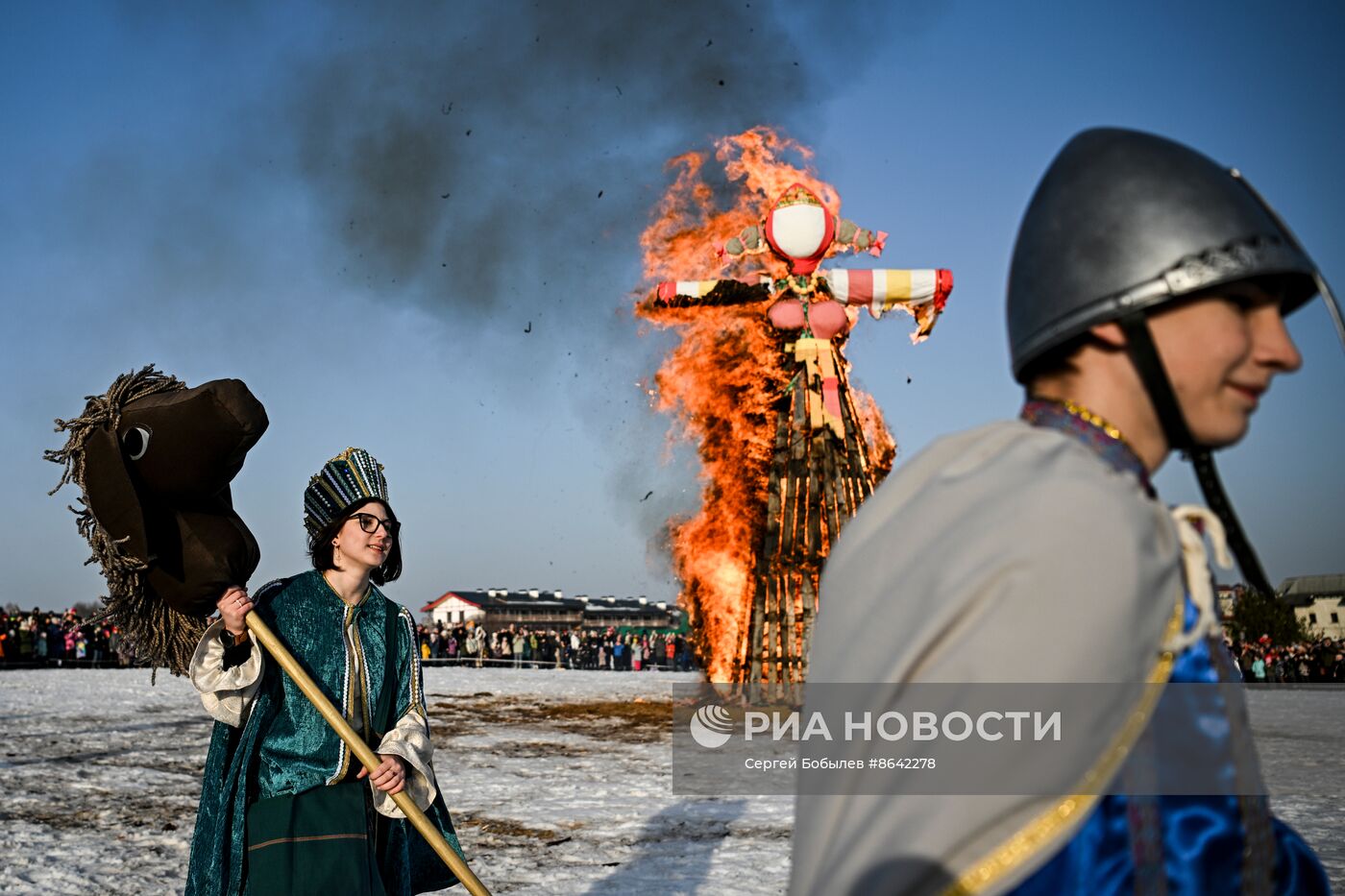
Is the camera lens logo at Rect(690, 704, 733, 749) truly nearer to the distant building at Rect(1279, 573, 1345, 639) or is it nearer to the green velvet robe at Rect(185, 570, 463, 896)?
the green velvet robe at Rect(185, 570, 463, 896)

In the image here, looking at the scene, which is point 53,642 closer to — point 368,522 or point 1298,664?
point 368,522

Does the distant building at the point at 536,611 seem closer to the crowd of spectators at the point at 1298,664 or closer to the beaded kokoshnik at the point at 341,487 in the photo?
the crowd of spectators at the point at 1298,664

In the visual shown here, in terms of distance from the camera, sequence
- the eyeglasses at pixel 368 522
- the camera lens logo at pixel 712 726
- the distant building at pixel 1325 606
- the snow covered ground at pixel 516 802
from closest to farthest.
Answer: the eyeglasses at pixel 368 522 → the snow covered ground at pixel 516 802 → the camera lens logo at pixel 712 726 → the distant building at pixel 1325 606

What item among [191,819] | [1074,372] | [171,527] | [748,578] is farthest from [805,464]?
[1074,372]

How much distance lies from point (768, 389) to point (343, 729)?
11.2 m

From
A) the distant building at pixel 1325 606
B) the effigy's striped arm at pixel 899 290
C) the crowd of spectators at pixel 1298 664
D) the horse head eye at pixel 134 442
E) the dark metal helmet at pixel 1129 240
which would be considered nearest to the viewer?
the dark metal helmet at pixel 1129 240

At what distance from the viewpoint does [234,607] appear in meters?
3.75

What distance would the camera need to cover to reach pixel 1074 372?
1.44 meters

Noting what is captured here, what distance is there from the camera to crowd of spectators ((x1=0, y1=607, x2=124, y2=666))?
27.9 metres

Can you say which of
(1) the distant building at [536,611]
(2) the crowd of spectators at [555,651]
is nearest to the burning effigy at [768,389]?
(2) the crowd of spectators at [555,651]

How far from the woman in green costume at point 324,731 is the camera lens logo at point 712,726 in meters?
9.94

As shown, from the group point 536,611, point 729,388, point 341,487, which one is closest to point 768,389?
point 729,388

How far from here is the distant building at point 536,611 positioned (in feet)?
270

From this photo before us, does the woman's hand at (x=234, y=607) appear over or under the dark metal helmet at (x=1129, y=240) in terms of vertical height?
under
